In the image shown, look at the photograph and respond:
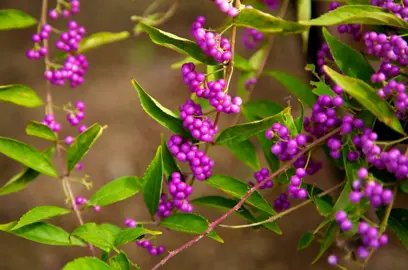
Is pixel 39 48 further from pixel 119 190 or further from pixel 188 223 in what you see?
pixel 188 223

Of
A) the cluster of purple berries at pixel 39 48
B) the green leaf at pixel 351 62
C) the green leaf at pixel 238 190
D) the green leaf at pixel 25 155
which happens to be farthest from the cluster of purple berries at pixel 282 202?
the cluster of purple berries at pixel 39 48

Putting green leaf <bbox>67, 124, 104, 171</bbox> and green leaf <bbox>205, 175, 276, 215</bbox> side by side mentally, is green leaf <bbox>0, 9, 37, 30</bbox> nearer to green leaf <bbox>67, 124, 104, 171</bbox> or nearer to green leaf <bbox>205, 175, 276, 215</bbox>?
green leaf <bbox>67, 124, 104, 171</bbox>

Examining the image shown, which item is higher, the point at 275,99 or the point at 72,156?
the point at 72,156

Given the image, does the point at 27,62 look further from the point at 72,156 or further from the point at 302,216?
the point at 302,216

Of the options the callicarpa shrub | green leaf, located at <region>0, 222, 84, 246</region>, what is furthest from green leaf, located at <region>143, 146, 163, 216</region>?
green leaf, located at <region>0, 222, 84, 246</region>

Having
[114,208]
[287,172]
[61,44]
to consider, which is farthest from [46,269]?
[287,172]

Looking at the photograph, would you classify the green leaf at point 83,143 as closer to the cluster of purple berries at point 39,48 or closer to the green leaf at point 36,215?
the green leaf at point 36,215
